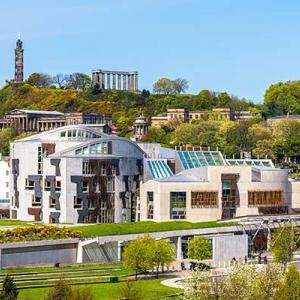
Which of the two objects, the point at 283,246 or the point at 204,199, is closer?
the point at 283,246

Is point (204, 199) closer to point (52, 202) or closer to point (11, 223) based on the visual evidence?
point (52, 202)

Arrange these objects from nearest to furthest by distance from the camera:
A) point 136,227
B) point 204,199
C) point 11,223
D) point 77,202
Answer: point 136,227, point 11,223, point 204,199, point 77,202

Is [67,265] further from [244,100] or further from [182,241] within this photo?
[244,100]

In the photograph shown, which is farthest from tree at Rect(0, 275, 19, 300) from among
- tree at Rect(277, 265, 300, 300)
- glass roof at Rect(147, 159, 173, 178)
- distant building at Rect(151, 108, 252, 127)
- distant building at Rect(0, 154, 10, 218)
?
distant building at Rect(151, 108, 252, 127)

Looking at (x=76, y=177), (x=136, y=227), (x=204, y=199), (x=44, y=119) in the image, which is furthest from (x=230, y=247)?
(x=44, y=119)

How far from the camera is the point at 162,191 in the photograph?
75938 mm

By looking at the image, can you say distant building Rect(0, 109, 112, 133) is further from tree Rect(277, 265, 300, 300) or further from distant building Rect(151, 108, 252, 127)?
tree Rect(277, 265, 300, 300)

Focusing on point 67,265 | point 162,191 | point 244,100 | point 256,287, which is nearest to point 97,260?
point 67,265

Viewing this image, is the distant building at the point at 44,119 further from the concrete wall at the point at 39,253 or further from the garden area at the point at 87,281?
the garden area at the point at 87,281

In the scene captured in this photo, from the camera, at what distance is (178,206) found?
76.5 metres

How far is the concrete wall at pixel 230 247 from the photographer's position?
67.2 m

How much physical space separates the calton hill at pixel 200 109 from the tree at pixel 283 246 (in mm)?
52642

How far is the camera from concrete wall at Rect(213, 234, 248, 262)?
2645 inches

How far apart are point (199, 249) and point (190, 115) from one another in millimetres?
107095
